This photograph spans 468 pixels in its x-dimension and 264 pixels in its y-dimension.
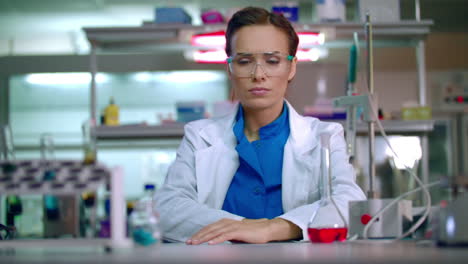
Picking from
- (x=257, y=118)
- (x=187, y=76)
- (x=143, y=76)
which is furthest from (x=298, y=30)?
(x=143, y=76)

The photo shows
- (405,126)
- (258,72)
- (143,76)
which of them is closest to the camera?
(258,72)

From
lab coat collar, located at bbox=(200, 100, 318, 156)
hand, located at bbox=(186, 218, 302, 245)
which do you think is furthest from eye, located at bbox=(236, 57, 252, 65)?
hand, located at bbox=(186, 218, 302, 245)

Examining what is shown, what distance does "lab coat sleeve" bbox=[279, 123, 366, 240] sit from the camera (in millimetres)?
1513

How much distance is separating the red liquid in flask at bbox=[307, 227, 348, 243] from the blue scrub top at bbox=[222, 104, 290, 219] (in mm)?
530

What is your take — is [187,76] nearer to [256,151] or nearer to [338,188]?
[256,151]

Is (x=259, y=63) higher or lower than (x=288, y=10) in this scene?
lower

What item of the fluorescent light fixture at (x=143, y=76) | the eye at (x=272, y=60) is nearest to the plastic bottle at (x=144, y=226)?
the eye at (x=272, y=60)

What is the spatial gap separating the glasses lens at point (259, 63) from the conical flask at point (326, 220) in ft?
1.83

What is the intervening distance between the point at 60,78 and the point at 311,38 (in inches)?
130

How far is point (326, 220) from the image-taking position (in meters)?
1.26

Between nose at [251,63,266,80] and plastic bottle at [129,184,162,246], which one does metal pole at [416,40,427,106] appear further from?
plastic bottle at [129,184,162,246]

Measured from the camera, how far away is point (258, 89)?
1841 mm

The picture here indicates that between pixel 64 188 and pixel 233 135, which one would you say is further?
pixel 233 135

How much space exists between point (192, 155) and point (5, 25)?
5344mm
